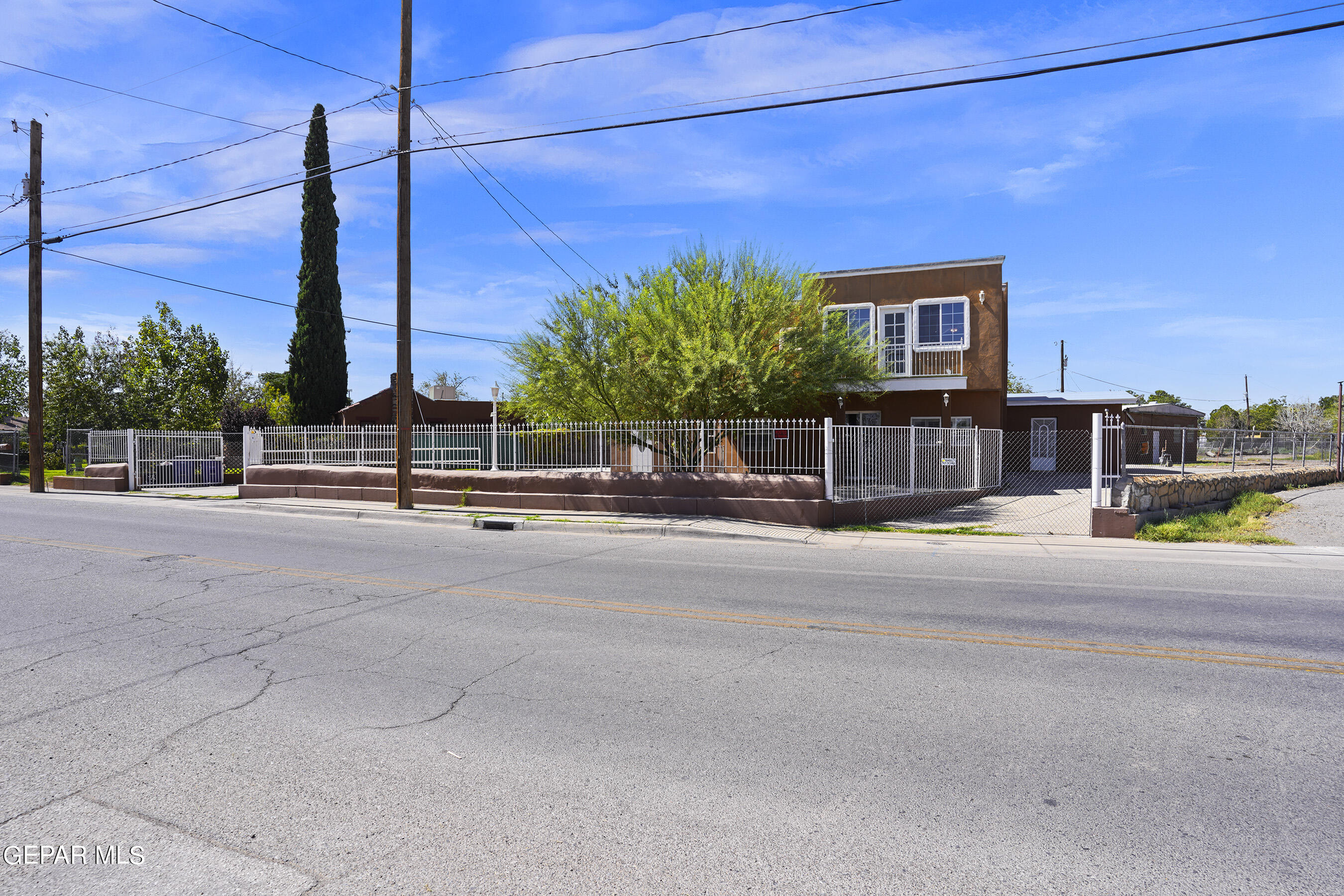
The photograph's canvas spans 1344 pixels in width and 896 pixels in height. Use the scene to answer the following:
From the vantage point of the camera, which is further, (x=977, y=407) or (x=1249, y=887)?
(x=977, y=407)

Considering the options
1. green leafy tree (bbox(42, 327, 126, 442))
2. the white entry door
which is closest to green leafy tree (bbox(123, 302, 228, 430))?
green leafy tree (bbox(42, 327, 126, 442))

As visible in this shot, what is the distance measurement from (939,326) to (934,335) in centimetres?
30

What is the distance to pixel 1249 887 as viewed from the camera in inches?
109

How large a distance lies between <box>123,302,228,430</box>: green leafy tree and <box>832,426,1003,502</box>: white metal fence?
33.5m

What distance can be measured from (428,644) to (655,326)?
1199 cm

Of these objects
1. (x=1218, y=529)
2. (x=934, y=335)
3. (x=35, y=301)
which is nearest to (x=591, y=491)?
(x=1218, y=529)

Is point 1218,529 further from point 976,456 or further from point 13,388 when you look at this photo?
point 13,388

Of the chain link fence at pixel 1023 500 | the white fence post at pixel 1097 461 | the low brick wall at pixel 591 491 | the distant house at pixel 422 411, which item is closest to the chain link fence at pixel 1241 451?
the chain link fence at pixel 1023 500

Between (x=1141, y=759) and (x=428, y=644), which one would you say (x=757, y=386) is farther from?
(x=1141, y=759)

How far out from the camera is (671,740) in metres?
4.10

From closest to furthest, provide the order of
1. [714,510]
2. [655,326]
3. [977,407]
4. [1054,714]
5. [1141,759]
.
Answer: [1141,759] → [1054,714] → [714,510] → [655,326] → [977,407]

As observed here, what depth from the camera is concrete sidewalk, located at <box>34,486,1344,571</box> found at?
11.4 m

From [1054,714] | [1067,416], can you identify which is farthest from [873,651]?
[1067,416]

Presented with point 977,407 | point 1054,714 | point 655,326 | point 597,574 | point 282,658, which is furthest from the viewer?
point 977,407
